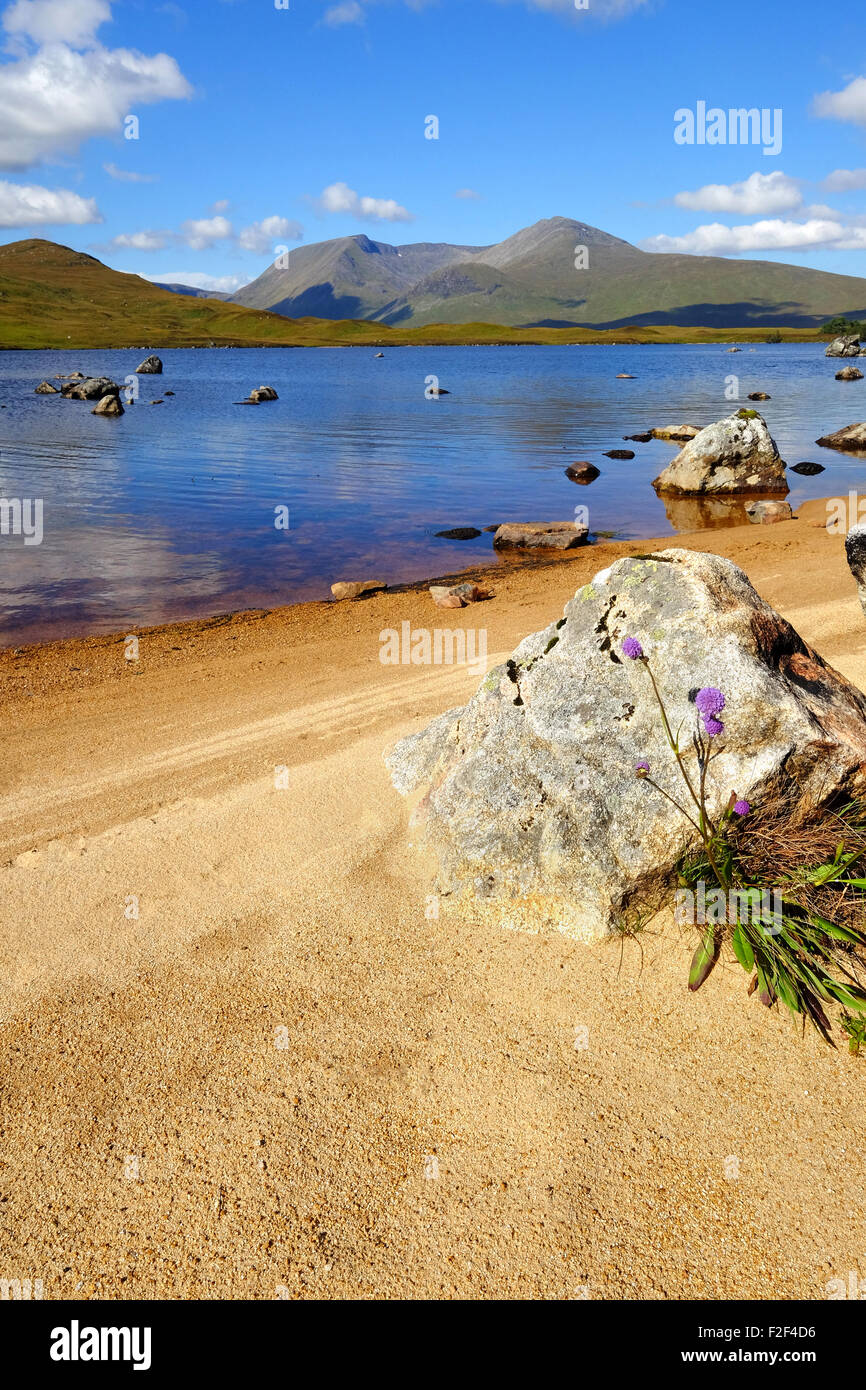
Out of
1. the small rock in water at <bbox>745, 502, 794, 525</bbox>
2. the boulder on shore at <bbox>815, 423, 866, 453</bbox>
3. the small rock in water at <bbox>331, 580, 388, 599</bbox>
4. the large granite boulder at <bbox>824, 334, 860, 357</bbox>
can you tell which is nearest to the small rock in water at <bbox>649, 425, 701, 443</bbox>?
the boulder on shore at <bbox>815, 423, 866, 453</bbox>

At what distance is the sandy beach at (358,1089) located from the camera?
384 cm

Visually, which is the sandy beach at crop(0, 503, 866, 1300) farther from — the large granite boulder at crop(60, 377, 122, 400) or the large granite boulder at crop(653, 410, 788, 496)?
the large granite boulder at crop(60, 377, 122, 400)

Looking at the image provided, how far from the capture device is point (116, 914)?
624 centimetres

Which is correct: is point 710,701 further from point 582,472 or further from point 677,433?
point 677,433

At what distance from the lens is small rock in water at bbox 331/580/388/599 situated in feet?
56.5

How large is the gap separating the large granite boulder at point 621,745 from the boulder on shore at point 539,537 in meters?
15.4

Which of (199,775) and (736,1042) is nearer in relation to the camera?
(736,1042)

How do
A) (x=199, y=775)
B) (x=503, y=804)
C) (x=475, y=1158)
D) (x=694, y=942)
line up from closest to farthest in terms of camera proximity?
(x=475, y=1158)
(x=694, y=942)
(x=503, y=804)
(x=199, y=775)

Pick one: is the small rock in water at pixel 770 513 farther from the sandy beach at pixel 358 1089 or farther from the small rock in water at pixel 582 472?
the sandy beach at pixel 358 1089

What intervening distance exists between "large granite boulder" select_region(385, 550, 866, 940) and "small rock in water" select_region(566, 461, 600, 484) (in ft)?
88.0

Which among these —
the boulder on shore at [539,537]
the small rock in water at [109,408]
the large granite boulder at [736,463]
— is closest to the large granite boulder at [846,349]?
the small rock in water at [109,408]

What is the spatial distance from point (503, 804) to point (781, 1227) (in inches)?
112
